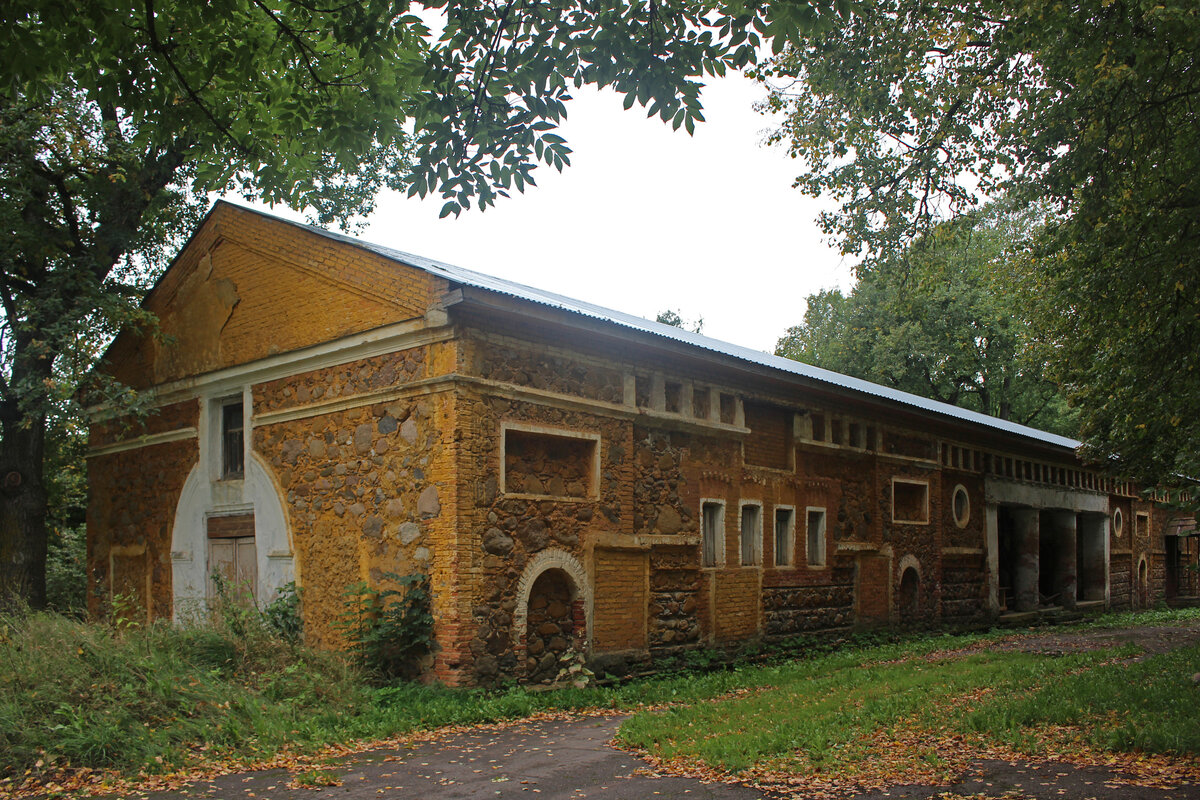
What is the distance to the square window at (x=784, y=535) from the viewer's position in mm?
16078

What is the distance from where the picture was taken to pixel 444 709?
9961 millimetres

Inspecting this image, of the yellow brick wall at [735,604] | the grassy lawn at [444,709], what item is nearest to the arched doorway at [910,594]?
the yellow brick wall at [735,604]

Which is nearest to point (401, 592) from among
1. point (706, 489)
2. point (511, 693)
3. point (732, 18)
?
point (511, 693)

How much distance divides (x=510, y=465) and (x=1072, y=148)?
679cm

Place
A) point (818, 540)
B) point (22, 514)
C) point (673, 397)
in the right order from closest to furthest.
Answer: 1. point (673, 397)
2. point (22, 514)
3. point (818, 540)

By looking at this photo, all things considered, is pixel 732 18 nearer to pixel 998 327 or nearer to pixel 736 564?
pixel 736 564

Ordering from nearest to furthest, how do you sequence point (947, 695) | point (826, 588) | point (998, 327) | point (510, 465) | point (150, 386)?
point (947, 695)
point (510, 465)
point (150, 386)
point (826, 588)
point (998, 327)

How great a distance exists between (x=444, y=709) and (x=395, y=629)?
4.27ft

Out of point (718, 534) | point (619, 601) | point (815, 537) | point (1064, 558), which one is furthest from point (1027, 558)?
point (619, 601)

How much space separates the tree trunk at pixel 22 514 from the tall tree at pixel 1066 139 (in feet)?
39.9

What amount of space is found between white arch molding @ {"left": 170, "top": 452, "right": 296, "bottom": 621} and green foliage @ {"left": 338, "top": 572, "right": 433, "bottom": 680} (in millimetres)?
1951

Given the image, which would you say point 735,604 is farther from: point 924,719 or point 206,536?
point 206,536

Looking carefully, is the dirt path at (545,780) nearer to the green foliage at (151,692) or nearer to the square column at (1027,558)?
the green foliage at (151,692)

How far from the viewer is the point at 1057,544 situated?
26344 mm
